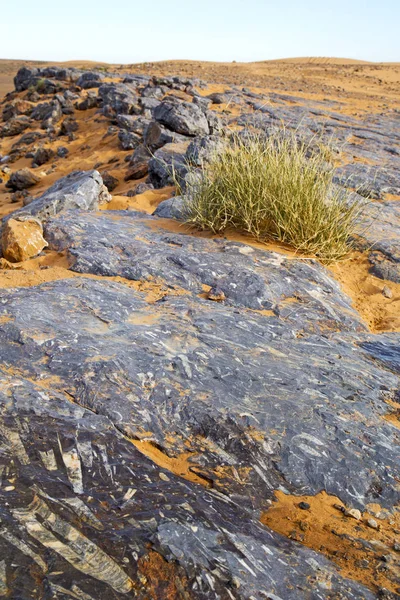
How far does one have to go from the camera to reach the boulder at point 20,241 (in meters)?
4.06

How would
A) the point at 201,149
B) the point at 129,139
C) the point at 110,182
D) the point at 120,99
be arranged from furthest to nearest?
the point at 120,99 < the point at 129,139 < the point at 110,182 < the point at 201,149

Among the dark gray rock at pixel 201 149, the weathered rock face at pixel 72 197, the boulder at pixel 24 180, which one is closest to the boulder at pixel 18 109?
the boulder at pixel 24 180

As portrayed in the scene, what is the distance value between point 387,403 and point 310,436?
58 cm

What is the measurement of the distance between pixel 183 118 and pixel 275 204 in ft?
16.5

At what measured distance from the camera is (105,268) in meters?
3.82

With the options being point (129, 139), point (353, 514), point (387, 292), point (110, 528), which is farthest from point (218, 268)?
point (129, 139)

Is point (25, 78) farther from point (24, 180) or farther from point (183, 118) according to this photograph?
point (183, 118)

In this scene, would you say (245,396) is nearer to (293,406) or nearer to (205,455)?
(293,406)

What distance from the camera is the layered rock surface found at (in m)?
1.55

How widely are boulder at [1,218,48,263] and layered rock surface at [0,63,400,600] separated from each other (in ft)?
0.34

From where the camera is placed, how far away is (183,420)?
7.64 feet

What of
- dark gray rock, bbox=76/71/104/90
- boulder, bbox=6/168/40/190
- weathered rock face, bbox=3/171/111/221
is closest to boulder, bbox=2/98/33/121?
dark gray rock, bbox=76/71/104/90

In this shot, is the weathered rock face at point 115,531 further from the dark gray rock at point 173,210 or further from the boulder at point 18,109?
the boulder at point 18,109

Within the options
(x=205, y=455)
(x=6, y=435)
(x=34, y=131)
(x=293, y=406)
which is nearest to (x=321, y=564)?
(x=205, y=455)
